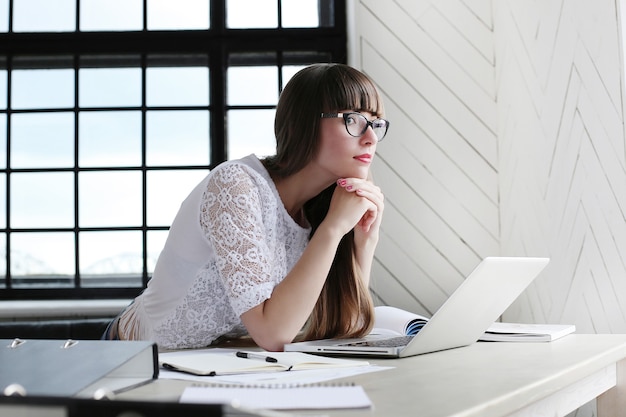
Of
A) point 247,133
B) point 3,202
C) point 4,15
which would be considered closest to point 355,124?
point 247,133

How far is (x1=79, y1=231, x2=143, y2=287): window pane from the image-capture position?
3.15 meters

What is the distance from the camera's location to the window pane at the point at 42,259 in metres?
3.14

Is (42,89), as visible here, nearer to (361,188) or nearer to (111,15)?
(111,15)

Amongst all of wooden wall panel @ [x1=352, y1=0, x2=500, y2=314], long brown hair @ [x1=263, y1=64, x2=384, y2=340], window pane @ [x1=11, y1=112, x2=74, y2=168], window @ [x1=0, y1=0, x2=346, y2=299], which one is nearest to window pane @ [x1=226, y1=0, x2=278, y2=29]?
window @ [x1=0, y1=0, x2=346, y2=299]

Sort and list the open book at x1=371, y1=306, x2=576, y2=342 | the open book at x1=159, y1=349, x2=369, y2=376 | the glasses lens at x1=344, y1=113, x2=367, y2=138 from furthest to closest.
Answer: the glasses lens at x1=344, y1=113, x2=367, y2=138 → the open book at x1=371, y1=306, x2=576, y2=342 → the open book at x1=159, y1=349, x2=369, y2=376

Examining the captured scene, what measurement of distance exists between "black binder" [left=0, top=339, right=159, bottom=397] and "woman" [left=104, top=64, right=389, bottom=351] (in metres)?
0.52

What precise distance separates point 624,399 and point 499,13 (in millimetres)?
1870

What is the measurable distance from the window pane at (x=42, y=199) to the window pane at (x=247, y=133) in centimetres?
74

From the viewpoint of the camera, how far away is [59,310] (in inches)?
115

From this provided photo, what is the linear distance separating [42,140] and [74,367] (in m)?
2.62

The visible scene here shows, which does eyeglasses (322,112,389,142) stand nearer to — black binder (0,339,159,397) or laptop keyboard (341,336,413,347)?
laptop keyboard (341,336,413,347)

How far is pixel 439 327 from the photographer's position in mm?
1241

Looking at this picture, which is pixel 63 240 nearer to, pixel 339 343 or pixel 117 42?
pixel 117 42

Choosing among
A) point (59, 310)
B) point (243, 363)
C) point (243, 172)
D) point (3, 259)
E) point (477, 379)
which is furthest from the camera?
point (3, 259)
